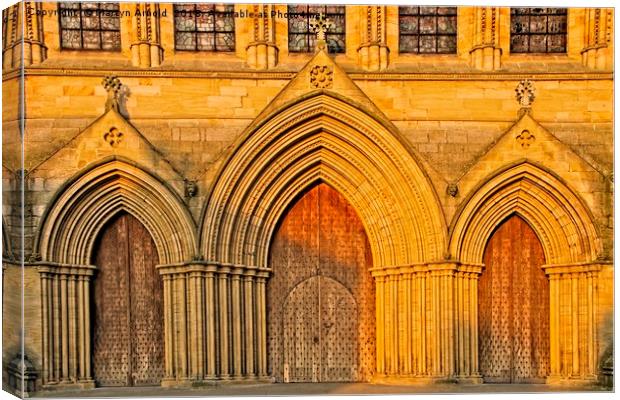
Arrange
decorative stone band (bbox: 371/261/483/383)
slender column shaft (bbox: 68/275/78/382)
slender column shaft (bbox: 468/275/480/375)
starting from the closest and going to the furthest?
slender column shaft (bbox: 68/275/78/382)
decorative stone band (bbox: 371/261/483/383)
slender column shaft (bbox: 468/275/480/375)

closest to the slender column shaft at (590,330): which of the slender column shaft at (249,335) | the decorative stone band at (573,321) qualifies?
the decorative stone band at (573,321)

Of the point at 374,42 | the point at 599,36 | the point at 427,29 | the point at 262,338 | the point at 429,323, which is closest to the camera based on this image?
the point at 599,36

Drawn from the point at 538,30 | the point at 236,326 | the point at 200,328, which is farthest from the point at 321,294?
the point at 538,30

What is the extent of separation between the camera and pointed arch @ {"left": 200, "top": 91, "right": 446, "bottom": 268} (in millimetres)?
11555

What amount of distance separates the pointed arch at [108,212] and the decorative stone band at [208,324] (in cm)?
37

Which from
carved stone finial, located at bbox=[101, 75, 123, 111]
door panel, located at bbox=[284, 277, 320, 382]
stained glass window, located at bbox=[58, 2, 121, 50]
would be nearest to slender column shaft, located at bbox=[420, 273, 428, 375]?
door panel, located at bbox=[284, 277, 320, 382]

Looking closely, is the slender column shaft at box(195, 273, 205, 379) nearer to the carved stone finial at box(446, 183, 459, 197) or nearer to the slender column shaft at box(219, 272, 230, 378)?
the slender column shaft at box(219, 272, 230, 378)

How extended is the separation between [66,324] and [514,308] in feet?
19.0

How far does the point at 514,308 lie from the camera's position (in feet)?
39.5

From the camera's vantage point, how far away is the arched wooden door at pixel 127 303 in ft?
38.5

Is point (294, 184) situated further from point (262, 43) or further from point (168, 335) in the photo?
point (168, 335)

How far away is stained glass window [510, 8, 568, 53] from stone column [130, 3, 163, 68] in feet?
14.7

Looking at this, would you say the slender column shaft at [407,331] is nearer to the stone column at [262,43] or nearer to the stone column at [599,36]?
the stone column at [262,43]

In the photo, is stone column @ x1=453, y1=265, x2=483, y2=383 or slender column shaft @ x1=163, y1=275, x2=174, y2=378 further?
stone column @ x1=453, y1=265, x2=483, y2=383
